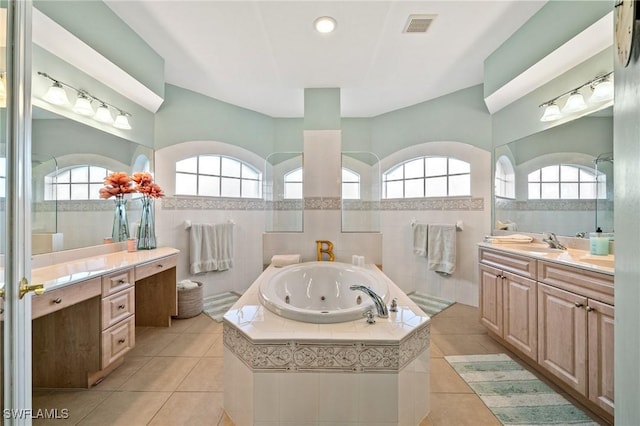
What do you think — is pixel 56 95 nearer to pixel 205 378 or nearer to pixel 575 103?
pixel 205 378

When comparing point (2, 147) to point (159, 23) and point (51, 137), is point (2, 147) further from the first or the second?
point (159, 23)

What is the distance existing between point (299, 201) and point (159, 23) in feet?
6.61

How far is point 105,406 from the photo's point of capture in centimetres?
164

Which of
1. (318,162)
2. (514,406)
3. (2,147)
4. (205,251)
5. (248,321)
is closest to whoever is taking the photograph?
(2,147)

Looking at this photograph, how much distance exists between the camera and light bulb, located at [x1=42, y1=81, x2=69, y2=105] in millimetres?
1905

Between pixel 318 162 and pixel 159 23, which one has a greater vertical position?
pixel 159 23

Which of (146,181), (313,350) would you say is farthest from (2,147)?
(146,181)

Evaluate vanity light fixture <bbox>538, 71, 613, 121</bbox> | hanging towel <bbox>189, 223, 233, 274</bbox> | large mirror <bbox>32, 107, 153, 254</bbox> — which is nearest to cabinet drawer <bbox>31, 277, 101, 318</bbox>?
large mirror <bbox>32, 107, 153, 254</bbox>

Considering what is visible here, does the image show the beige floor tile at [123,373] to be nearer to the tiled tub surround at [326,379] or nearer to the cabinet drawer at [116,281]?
the cabinet drawer at [116,281]

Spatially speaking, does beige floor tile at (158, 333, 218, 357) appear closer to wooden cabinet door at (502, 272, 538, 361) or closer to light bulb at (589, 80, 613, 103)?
wooden cabinet door at (502, 272, 538, 361)

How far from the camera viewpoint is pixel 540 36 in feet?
7.19

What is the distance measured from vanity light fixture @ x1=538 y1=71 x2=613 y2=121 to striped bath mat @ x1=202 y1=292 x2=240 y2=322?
3571 mm

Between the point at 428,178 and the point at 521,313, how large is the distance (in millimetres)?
2091

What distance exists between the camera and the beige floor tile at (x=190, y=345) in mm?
2240
